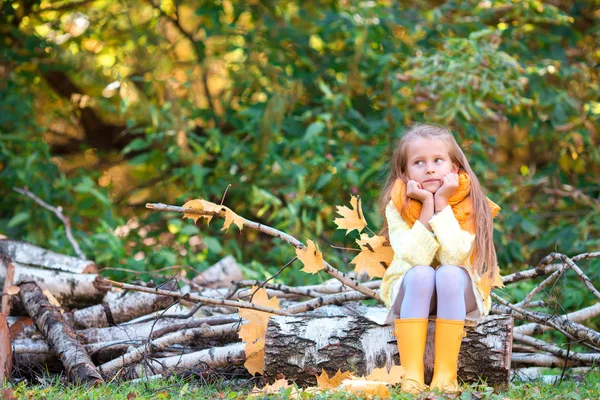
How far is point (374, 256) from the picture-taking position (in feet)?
11.4

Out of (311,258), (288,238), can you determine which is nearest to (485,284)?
(311,258)

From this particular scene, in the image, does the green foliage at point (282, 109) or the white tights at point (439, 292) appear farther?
the green foliage at point (282, 109)

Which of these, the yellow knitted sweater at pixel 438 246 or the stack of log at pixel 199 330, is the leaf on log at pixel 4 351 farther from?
the yellow knitted sweater at pixel 438 246

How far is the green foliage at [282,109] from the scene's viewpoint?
19.5 feet

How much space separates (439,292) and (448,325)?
0.14 meters

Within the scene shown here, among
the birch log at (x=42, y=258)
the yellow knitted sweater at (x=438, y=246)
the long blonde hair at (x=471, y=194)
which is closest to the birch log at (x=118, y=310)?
the birch log at (x=42, y=258)

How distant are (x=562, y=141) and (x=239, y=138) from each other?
291 cm

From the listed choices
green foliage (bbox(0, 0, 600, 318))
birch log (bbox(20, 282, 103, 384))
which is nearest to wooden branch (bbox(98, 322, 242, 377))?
birch log (bbox(20, 282, 103, 384))

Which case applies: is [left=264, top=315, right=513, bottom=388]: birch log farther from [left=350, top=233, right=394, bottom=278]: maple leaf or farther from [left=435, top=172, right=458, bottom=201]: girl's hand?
[left=435, top=172, right=458, bottom=201]: girl's hand

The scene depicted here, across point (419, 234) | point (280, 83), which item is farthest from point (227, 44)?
point (419, 234)

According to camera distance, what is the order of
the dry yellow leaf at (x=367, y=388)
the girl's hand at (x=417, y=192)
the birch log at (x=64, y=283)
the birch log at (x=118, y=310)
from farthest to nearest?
the birch log at (x=64, y=283) < the birch log at (x=118, y=310) < the girl's hand at (x=417, y=192) < the dry yellow leaf at (x=367, y=388)

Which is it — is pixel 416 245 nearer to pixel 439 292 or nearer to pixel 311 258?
pixel 439 292

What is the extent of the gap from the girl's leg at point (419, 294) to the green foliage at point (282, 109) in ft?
7.95

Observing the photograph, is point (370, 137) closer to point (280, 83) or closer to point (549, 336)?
point (280, 83)
